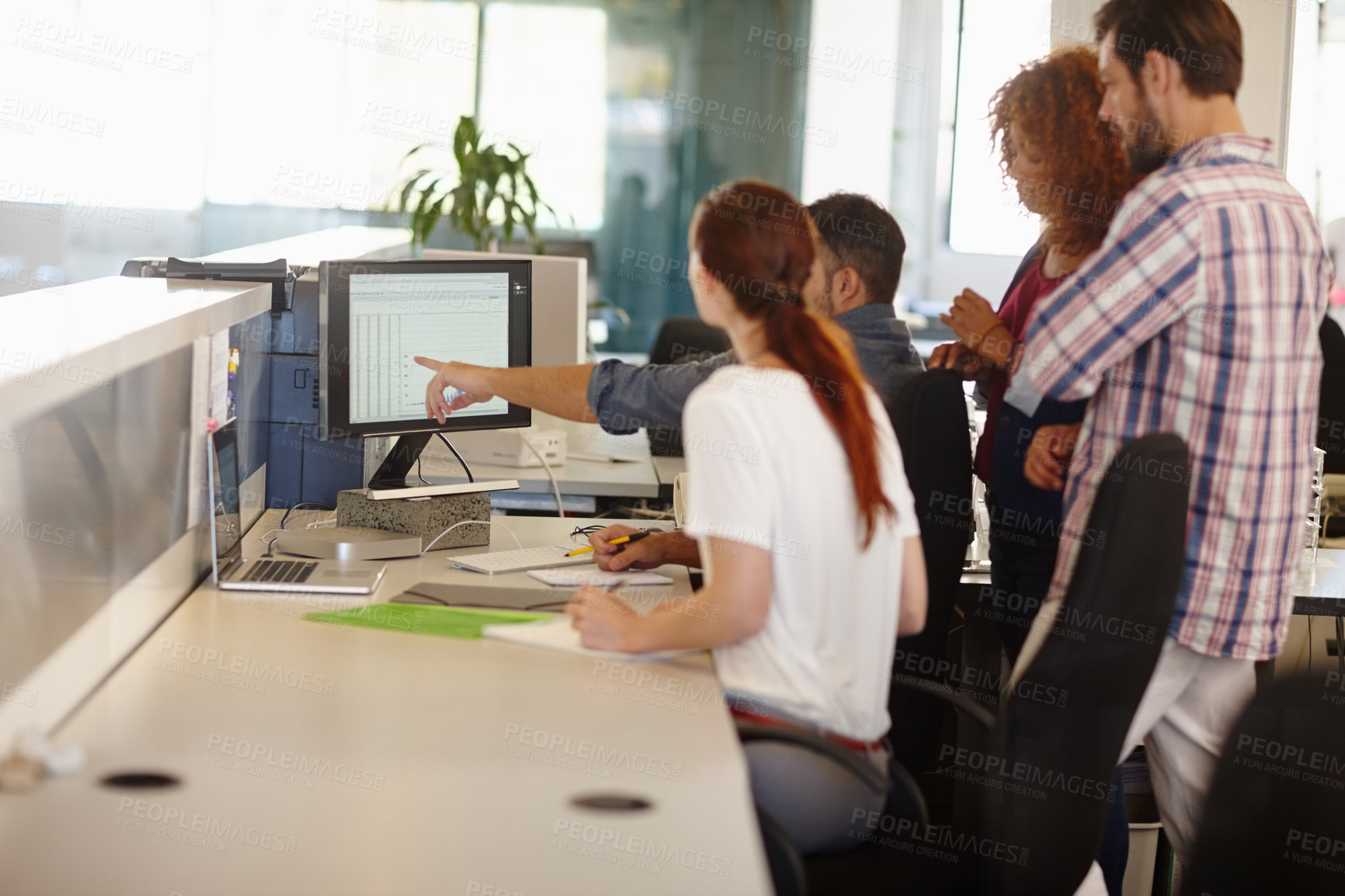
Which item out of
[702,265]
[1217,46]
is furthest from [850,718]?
[1217,46]

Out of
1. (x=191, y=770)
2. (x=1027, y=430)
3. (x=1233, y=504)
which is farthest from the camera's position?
(x=1027, y=430)

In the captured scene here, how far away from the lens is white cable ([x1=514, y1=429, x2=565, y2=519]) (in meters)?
2.98

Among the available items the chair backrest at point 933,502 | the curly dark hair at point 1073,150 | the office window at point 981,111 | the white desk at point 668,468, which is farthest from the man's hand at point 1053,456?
the office window at point 981,111

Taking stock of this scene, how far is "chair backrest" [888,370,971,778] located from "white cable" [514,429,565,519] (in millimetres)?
1174

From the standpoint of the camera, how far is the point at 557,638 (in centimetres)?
174

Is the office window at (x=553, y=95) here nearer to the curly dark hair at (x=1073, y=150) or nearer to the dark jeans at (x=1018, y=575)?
the curly dark hair at (x=1073, y=150)

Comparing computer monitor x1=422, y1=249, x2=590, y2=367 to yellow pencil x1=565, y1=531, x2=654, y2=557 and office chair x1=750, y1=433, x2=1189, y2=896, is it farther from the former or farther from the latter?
office chair x1=750, y1=433, x2=1189, y2=896

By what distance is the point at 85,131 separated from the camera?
5.61 metres

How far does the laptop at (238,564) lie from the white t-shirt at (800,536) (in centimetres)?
74

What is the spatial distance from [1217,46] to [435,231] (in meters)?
5.54

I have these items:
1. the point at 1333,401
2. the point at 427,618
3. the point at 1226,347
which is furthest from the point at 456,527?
the point at 1333,401

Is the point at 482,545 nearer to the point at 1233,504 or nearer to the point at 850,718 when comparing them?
the point at 850,718

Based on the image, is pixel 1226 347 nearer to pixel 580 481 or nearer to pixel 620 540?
pixel 620 540

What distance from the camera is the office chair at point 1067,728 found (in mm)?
1397
